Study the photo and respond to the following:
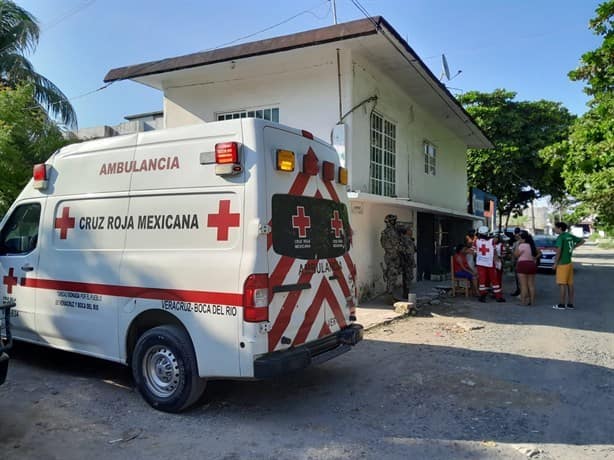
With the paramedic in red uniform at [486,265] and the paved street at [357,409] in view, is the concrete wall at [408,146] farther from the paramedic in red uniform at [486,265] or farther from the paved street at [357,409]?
the paved street at [357,409]

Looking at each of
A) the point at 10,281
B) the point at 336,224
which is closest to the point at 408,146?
the point at 336,224

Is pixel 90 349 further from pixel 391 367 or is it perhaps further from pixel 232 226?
pixel 391 367

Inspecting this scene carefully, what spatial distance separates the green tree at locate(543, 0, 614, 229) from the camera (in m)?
11.5

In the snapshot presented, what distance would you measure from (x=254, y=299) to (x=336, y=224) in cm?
162

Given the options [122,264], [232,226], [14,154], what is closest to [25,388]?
[122,264]

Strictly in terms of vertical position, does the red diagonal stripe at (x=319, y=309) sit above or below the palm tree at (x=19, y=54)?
below

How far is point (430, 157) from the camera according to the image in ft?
53.6

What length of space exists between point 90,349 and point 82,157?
214 cm

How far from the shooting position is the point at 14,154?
33.6 feet

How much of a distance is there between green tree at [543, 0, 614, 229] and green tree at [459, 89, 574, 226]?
37.9 ft

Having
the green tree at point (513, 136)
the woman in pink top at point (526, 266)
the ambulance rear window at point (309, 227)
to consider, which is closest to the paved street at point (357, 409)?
the ambulance rear window at point (309, 227)

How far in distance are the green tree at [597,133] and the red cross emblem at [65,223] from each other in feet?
37.9

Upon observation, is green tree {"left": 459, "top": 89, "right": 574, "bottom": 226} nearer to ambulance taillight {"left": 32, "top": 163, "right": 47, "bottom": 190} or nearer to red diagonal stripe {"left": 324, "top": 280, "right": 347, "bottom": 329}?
red diagonal stripe {"left": 324, "top": 280, "right": 347, "bottom": 329}

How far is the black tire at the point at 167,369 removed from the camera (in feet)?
14.0
